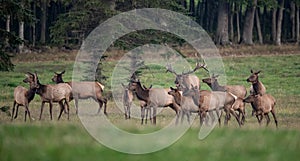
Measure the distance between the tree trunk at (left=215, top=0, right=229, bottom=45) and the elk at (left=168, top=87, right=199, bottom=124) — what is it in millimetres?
31755

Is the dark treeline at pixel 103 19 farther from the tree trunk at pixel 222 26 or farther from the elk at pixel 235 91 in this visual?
the elk at pixel 235 91

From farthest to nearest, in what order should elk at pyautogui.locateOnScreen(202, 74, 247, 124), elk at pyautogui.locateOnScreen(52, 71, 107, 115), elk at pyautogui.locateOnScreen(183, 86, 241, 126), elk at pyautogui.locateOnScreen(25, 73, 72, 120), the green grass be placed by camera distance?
elk at pyautogui.locateOnScreen(52, 71, 107, 115) < elk at pyautogui.locateOnScreen(25, 73, 72, 120) < elk at pyautogui.locateOnScreen(202, 74, 247, 124) < elk at pyautogui.locateOnScreen(183, 86, 241, 126) < the green grass

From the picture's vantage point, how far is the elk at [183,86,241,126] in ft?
64.8

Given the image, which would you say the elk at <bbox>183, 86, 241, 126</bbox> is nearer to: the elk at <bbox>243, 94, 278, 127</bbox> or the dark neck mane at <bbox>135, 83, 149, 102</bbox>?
the elk at <bbox>243, 94, 278, 127</bbox>

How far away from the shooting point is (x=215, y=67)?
3888 centimetres

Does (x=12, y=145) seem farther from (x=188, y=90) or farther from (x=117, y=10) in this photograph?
(x=117, y=10)

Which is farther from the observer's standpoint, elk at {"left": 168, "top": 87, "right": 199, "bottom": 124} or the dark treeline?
elk at {"left": 168, "top": 87, "right": 199, "bottom": 124}

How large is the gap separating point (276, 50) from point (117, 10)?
67.5ft

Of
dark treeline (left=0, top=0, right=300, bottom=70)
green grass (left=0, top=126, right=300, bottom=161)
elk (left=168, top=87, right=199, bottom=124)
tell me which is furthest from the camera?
elk (left=168, top=87, right=199, bottom=124)

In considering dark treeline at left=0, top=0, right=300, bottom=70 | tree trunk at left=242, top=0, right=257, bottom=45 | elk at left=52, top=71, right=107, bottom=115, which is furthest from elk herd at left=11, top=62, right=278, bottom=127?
tree trunk at left=242, top=0, right=257, bottom=45

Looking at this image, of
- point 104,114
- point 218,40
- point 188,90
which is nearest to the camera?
Answer: point 188,90

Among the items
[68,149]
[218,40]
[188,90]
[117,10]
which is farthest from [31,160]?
[218,40]

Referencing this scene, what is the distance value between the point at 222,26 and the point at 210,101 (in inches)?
1332

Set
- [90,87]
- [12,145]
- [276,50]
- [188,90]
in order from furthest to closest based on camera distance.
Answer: [276,50] < [90,87] < [188,90] < [12,145]
